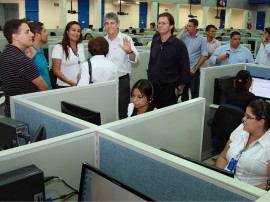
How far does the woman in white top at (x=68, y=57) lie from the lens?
318 centimetres

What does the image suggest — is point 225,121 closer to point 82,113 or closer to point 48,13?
point 82,113

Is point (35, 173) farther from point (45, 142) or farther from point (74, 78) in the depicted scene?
point (74, 78)

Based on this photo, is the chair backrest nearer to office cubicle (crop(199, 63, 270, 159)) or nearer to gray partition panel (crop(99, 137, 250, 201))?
office cubicle (crop(199, 63, 270, 159))

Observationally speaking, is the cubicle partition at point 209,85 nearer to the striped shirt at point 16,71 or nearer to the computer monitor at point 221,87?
the computer monitor at point 221,87

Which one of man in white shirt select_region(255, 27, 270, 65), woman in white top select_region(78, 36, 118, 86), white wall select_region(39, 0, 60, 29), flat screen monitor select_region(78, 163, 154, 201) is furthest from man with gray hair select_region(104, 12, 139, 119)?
white wall select_region(39, 0, 60, 29)

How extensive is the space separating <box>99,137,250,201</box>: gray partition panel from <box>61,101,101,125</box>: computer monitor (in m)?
0.31

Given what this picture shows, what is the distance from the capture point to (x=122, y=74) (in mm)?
3449

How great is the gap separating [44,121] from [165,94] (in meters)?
1.62

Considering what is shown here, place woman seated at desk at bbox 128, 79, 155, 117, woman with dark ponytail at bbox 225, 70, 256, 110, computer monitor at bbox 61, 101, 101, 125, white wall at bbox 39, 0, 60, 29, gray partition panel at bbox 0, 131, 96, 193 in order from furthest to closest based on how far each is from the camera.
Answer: white wall at bbox 39, 0, 60, 29 < woman with dark ponytail at bbox 225, 70, 256, 110 < woman seated at desk at bbox 128, 79, 155, 117 < computer monitor at bbox 61, 101, 101, 125 < gray partition panel at bbox 0, 131, 96, 193

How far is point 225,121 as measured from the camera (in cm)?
323

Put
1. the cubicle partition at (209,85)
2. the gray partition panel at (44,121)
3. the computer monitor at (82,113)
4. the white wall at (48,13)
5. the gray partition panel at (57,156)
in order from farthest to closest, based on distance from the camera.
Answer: the white wall at (48,13) → the cubicle partition at (209,85) → the computer monitor at (82,113) → the gray partition panel at (44,121) → the gray partition panel at (57,156)

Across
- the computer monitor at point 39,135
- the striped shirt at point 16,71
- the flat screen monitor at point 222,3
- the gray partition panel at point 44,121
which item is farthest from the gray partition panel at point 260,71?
the flat screen monitor at point 222,3

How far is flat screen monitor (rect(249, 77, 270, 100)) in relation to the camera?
12.1 ft

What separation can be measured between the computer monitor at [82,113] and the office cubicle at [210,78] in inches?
75.8
